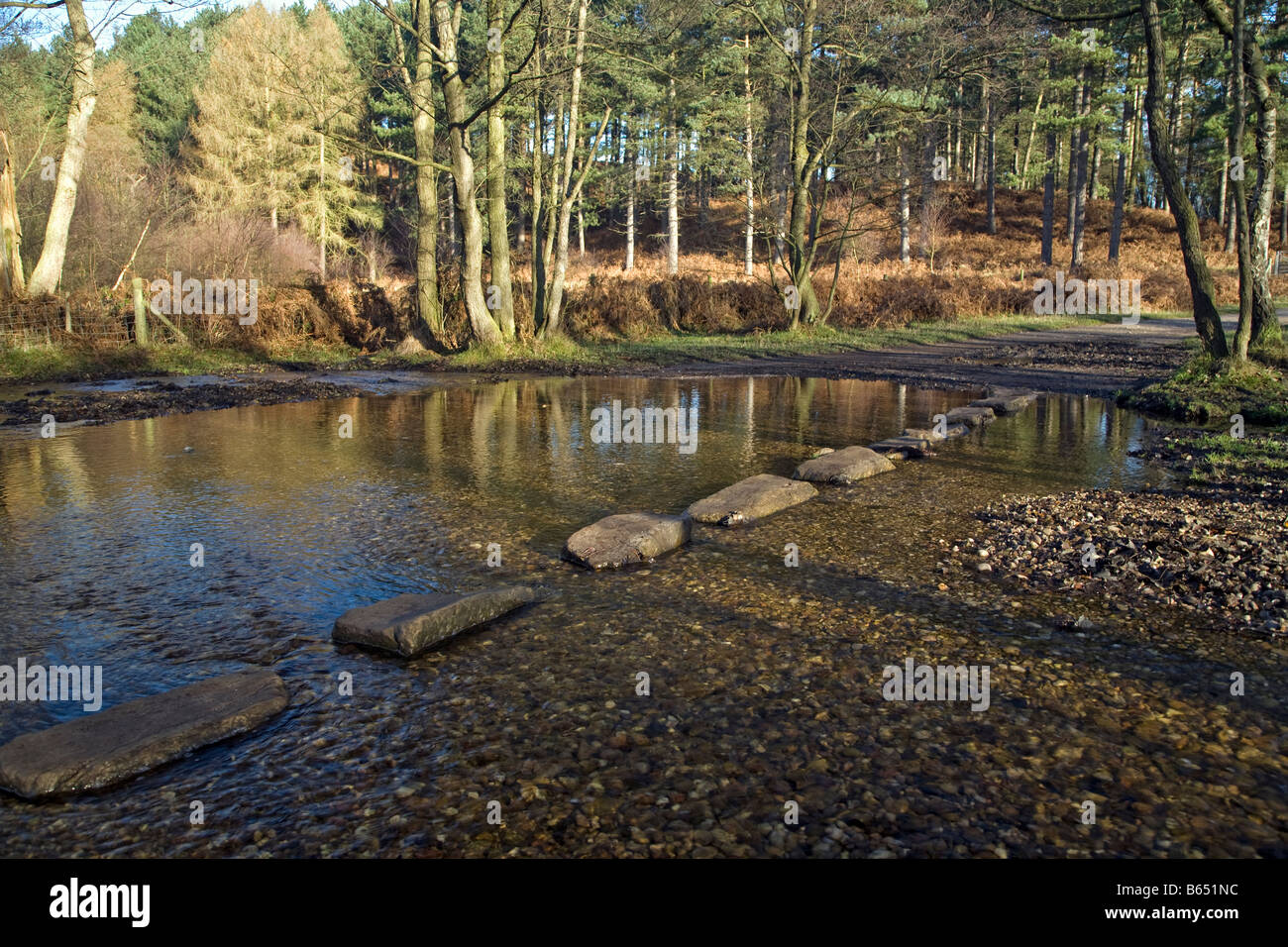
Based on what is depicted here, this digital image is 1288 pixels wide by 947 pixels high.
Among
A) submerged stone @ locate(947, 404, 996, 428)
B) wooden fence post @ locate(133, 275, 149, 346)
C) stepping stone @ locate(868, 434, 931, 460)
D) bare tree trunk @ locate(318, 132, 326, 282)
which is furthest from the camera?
bare tree trunk @ locate(318, 132, 326, 282)

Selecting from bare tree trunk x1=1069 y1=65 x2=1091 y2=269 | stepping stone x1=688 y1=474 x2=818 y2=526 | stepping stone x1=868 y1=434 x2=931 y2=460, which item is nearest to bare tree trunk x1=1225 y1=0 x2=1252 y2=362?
stepping stone x1=868 y1=434 x2=931 y2=460

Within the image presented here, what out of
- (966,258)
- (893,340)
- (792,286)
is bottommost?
(893,340)

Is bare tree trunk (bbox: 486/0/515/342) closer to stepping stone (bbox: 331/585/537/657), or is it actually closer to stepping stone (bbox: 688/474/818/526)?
stepping stone (bbox: 688/474/818/526)

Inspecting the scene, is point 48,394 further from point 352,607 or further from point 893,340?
point 893,340

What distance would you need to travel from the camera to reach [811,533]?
755 cm

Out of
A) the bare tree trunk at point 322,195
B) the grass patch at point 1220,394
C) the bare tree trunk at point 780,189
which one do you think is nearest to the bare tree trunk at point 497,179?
the bare tree trunk at point 780,189

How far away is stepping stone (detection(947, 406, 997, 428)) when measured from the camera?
1314 cm

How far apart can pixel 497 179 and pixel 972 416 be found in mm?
13437

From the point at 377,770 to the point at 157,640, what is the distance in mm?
2257

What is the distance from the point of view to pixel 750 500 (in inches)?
324

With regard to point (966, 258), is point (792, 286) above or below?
below

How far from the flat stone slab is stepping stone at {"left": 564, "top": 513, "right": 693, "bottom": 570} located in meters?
2.67

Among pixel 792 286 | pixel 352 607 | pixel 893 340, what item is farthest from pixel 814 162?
pixel 352 607

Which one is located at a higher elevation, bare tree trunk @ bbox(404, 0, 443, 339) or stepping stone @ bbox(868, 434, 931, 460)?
bare tree trunk @ bbox(404, 0, 443, 339)
